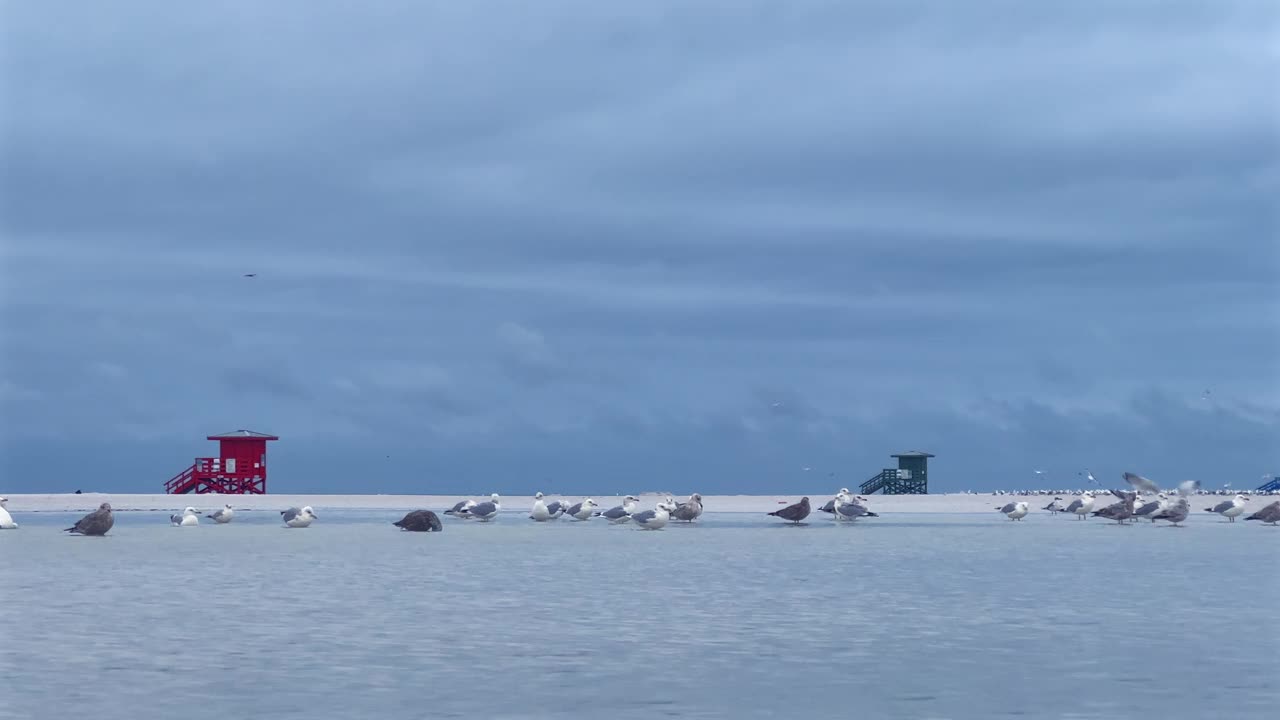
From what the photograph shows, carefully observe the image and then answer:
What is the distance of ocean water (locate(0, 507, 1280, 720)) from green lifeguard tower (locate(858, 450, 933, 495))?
7040 cm

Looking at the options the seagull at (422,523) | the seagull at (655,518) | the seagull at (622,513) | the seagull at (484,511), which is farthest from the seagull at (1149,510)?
the seagull at (422,523)

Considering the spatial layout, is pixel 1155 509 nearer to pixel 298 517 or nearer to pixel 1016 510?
pixel 1016 510

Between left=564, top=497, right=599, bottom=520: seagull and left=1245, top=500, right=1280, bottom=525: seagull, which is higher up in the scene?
left=564, top=497, right=599, bottom=520: seagull

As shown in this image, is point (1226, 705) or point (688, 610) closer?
point (1226, 705)

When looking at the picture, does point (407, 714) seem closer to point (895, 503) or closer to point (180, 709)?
point (180, 709)

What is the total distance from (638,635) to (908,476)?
90969mm

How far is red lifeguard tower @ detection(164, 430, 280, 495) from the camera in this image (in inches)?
4008

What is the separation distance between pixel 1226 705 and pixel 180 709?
9.69 m

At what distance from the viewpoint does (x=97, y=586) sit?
88.3 ft

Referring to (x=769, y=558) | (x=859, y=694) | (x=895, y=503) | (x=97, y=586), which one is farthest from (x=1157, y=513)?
(x=859, y=694)

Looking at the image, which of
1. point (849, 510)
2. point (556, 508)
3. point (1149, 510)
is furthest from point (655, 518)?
point (1149, 510)

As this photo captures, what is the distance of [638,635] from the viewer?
19.5 m

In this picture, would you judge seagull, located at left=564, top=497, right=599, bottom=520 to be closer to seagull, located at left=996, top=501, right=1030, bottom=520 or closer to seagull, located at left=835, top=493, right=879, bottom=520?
seagull, located at left=835, top=493, right=879, bottom=520

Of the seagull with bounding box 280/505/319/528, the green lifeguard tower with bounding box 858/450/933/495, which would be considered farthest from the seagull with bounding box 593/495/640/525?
the green lifeguard tower with bounding box 858/450/933/495
